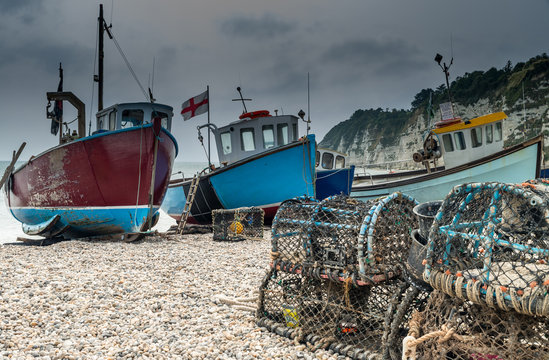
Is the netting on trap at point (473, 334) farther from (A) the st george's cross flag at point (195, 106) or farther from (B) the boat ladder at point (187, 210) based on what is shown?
(A) the st george's cross flag at point (195, 106)

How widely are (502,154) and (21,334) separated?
47.1ft

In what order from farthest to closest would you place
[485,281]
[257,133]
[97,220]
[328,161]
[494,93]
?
[494,93] < [328,161] < [257,133] < [97,220] < [485,281]

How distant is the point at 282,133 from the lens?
1498 centimetres

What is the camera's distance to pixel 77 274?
18.8 feet

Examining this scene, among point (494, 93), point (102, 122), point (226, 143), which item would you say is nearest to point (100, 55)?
point (102, 122)

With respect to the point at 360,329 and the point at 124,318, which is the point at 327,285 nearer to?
the point at 360,329

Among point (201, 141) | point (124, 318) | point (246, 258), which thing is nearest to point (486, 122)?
point (201, 141)

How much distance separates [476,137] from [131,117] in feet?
40.1

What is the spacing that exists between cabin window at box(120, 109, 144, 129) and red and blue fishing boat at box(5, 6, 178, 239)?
63.5 inches

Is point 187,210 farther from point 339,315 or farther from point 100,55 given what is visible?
point 339,315

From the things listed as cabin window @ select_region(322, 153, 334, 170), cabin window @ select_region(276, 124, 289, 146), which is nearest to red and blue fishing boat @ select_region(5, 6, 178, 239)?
cabin window @ select_region(276, 124, 289, 146)

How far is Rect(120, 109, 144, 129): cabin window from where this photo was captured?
479 inches

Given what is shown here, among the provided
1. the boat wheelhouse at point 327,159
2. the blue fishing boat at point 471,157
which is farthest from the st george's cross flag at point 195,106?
the blue fishing boat at point 471,157

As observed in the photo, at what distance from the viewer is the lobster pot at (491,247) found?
1979 millimetres
